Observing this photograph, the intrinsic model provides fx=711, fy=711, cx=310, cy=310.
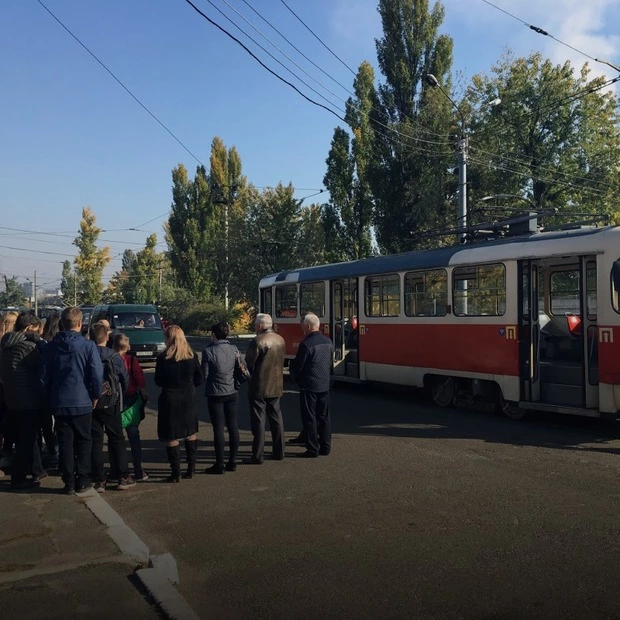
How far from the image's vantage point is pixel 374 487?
7523 millimetres

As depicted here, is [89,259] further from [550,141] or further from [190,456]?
[190,456]

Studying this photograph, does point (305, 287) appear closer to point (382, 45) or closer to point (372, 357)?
point (372, 357)

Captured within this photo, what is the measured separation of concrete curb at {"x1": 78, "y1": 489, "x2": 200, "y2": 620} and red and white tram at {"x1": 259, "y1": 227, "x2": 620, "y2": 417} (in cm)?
694

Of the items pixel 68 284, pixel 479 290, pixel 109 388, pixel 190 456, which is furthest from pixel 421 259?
pixel 68 284

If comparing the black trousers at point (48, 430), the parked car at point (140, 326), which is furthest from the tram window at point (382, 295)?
the parked car at point (140, 326)

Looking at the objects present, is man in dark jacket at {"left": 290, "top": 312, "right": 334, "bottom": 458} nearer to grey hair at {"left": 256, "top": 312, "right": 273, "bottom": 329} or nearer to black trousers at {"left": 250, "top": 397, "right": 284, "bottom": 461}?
black trousers at {"left": 250, "top": 397, "right": 284, "bottom": 461}

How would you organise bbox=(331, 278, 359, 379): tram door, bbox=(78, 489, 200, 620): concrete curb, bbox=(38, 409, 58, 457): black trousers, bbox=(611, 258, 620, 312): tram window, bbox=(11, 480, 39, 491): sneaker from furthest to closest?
bbox=(331, 278, 359, 379): tram door, bbox=(611, 258, 620, 312): tram window, bbox=(38, 409, 58, 457): black trousers, bbox=(11, 480, 39, 491): sneaker, bbox=(78, 489, 200, 620): concrete curb

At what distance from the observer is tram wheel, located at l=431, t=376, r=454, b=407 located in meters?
13.3

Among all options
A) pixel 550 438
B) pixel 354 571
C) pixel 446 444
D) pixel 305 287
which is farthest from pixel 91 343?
pixel 305 287

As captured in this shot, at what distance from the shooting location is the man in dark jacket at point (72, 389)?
284 inches

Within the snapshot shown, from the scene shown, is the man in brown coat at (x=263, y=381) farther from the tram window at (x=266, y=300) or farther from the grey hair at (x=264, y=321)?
the tram window at (x=266, y=300)

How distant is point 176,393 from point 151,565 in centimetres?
277

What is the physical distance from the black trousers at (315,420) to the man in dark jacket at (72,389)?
2777 millimetres

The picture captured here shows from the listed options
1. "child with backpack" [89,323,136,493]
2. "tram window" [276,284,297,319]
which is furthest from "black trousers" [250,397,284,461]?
"tram window" [276,284,297,319]
